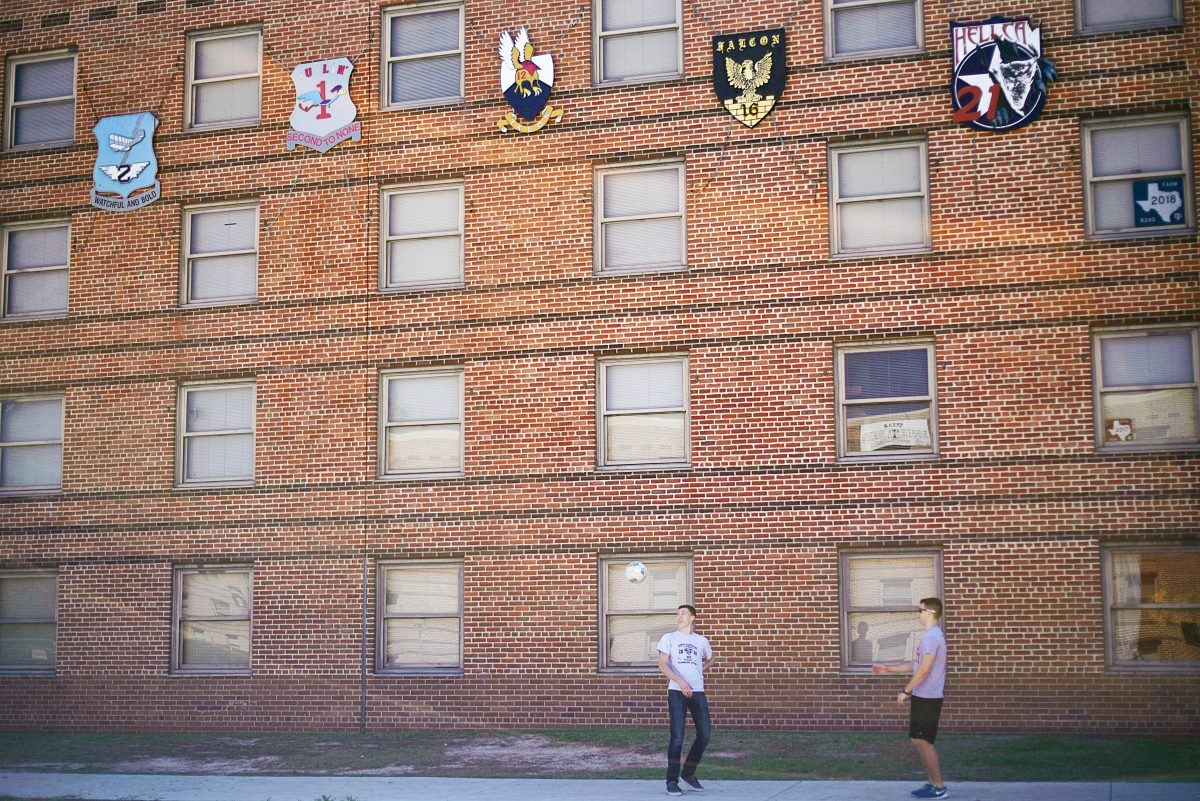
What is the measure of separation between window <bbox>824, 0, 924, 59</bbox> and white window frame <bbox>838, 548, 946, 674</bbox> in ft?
23.2

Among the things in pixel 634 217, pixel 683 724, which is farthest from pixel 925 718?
pixel 634 217

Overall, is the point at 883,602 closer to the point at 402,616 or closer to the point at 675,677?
the point at 675,677

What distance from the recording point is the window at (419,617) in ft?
69.4

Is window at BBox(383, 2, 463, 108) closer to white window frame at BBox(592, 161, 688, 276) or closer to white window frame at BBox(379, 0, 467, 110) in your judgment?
white window frame at BBox(379, 0, 467, 110)

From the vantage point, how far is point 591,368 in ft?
68.2

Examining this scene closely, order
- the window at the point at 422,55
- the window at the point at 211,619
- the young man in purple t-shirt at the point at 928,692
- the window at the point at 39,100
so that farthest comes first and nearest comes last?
the window at the point at 39,100, the window at the point at 422,55, the window at the point at 211,619, the young man in purple t-shirt at the point at 928,692

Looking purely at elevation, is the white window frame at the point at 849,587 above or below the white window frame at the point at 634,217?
below

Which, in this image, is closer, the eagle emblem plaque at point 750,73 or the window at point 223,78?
the eagle emblem plaque at point 750,73

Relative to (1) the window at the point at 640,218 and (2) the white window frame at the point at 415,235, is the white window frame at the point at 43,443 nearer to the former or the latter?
(2) the white window frame at the point at 415,235

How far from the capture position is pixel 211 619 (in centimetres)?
2212

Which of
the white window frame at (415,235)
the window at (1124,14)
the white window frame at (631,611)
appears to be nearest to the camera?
the window at (1124,14)

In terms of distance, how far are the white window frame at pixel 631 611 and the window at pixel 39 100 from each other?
11.8 metres

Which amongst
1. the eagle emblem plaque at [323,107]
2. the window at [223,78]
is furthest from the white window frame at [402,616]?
the window at [223,78]

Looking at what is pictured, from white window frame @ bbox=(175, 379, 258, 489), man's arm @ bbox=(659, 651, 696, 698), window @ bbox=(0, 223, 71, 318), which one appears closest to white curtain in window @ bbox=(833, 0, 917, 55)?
man's arm @ bbox=(659, 651, 696, 698)
